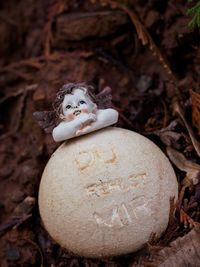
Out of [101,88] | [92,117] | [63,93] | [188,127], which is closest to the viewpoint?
[92,117]

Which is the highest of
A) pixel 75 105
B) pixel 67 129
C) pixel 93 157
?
pixel 75 105

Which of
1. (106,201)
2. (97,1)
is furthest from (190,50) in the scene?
(106,201)

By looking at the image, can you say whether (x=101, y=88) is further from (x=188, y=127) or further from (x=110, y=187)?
(x=110, y=187)

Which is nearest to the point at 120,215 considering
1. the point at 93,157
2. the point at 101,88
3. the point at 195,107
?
the point at 93,157

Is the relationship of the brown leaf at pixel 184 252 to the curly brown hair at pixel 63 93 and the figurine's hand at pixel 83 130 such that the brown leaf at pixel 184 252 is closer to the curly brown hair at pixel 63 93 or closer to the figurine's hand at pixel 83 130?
the figurine's hand at pixel 83 130

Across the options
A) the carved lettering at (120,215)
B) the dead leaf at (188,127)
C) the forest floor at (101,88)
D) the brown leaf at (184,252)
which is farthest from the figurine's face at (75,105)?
the brown leaf at (184,252)

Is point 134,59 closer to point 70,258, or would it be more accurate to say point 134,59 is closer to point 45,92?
point 45,92
